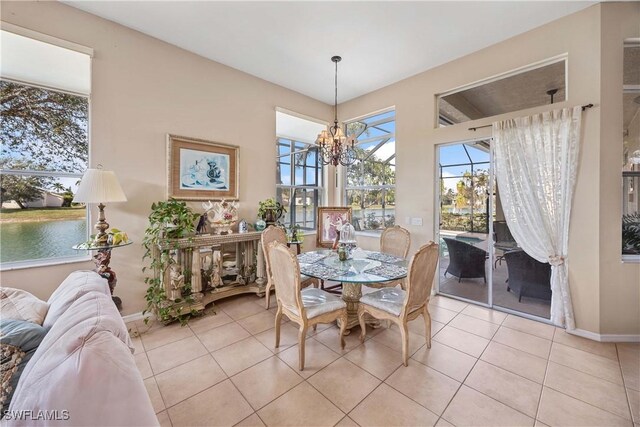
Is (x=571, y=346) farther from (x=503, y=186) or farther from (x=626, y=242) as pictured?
(x=503, y=186)

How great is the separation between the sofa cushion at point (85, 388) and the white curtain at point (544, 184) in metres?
3.64

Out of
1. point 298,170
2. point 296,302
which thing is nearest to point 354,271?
point 296,302

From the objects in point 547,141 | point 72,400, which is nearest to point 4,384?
point 72,400

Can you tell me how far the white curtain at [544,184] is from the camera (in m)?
2.62

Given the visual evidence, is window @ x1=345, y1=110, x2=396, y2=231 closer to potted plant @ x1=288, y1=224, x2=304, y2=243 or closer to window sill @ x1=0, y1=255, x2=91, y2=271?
potted plant @ x1=288, y1=224, x2=304, y2=243

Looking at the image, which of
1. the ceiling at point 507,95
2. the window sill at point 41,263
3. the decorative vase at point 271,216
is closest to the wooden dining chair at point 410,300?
the decorative vase at point 271,216

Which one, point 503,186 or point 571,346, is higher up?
point 503,186

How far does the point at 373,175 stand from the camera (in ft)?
15.3

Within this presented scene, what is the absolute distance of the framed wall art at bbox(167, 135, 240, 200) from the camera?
3.16 metres

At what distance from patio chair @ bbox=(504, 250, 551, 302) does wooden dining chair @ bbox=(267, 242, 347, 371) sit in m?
2.35

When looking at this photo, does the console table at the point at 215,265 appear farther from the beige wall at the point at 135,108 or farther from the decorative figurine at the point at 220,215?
the beige wall at the point at 135,108

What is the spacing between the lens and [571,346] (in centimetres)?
241

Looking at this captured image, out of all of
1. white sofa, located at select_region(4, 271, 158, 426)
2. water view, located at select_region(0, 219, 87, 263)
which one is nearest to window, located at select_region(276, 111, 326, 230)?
water view, located at select_region(0, 219, 87, 263)

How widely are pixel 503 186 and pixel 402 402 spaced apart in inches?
106
